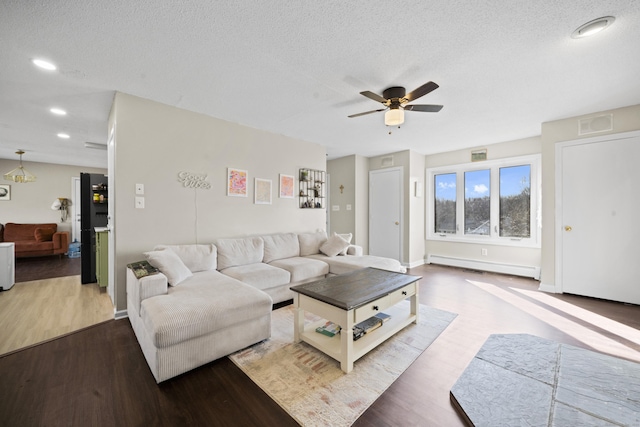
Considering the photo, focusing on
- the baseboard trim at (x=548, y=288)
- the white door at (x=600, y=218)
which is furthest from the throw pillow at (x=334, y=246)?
the white door at (x=600, y=218)

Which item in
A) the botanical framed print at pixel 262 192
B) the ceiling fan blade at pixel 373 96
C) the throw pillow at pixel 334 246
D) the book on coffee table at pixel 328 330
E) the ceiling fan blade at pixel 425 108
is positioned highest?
the ceiling fan blade at pixel 373 96

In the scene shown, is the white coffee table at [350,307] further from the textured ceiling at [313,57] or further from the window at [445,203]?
the window at [445,203]

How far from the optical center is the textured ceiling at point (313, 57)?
67.2 inches

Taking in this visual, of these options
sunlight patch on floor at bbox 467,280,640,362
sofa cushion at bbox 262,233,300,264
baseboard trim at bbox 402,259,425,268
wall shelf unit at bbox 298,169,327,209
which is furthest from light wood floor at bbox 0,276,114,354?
baseboard trim at bbox 402,259,425,268

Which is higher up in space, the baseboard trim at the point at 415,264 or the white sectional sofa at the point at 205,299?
the white sectional sofa at the point at 205,299

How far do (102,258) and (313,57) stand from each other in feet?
13.6

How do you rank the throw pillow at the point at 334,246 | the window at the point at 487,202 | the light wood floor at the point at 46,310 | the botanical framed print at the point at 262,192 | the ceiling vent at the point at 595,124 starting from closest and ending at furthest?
1. the light wood floor at the point at 46,310
2. the ceiling vent at the point at 595,124
3. the botanical framed print at the point at 262,192
4. the throw pillow at the point at 334,246
5. the window at the point at 487,202

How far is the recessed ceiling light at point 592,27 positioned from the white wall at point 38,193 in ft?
33.7

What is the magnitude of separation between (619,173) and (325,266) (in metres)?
4.06

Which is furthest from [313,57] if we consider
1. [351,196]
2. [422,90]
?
[351,196]

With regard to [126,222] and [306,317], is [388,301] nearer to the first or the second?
[306,317]

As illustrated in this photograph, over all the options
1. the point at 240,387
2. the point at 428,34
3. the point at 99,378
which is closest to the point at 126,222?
the point at 99,378

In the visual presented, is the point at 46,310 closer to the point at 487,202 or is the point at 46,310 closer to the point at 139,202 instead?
the point at 139,202

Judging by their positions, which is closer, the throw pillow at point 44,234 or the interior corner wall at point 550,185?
the interior corner wall at point 550,185
